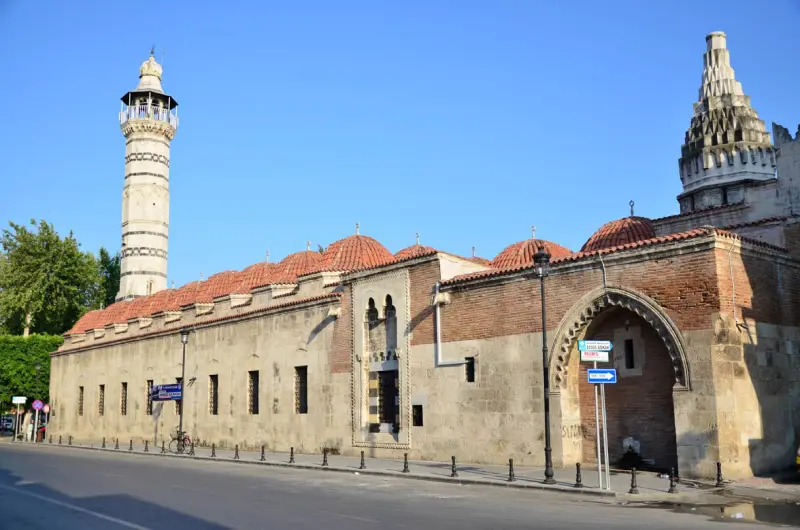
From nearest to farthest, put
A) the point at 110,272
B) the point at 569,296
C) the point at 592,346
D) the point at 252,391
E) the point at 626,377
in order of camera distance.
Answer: the point at 592,346
the point at 626,377
the point at 569,296
the point at 252,391
the point at 110,272

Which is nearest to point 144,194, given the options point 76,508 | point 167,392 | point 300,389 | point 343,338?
point 167,392

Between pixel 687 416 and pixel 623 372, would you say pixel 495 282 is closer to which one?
pixel 623 372

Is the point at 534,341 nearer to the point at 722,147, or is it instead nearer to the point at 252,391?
the point at 252,391

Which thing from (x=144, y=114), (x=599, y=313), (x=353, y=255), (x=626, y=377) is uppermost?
(x=144, y=114)

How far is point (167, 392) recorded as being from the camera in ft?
Answer: 109

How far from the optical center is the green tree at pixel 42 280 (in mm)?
54750

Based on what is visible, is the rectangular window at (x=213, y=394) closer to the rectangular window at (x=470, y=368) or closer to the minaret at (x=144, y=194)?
the rectangular window at (x=470, y=368)

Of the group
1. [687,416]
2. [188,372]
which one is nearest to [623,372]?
[687,416]

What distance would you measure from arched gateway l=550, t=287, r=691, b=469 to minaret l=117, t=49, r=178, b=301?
129ft

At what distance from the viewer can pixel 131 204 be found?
169 feet

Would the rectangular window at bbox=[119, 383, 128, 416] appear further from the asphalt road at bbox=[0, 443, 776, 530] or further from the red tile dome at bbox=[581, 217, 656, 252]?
the red tile dome at bbox=[581, 217, 656, 252]

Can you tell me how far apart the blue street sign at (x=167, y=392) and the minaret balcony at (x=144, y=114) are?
2617 cm

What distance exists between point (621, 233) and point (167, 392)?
69.4ft

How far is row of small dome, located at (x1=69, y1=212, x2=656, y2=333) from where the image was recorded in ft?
77.4
